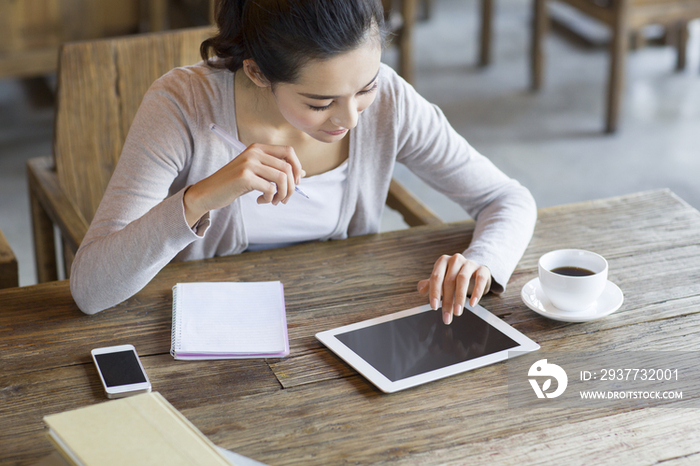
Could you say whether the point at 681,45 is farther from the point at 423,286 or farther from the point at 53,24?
the point at 423,286

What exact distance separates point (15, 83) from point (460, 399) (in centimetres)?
375

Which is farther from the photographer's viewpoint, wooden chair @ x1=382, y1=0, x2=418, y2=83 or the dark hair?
wooden chair @ x1=382, y1=0, x2=418, y2=83

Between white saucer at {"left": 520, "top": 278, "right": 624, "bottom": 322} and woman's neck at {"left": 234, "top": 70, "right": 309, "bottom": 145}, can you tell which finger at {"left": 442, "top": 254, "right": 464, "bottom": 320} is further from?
woman's neck at {"left": 234, "top": 70, "right": 309, "bottom": 145}

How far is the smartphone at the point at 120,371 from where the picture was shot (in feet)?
3.09

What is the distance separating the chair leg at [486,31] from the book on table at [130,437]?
369cm

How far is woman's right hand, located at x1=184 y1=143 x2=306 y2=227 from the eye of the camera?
3.59ft

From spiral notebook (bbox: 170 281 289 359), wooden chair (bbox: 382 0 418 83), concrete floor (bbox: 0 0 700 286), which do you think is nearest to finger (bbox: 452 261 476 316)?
spiral notebook (bbox: 170 281 289 359)

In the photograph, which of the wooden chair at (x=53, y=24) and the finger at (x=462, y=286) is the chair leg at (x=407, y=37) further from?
the finger at (x=462, y=286)

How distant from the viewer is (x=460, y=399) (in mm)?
933

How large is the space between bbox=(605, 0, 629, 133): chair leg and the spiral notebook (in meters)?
2.59

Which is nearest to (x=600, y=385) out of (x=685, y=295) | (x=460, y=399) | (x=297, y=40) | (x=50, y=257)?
(x=460, y=399)

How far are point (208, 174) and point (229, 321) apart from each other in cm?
34

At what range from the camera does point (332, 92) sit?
1.11 m

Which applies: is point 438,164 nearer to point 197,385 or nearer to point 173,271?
point 173,271
